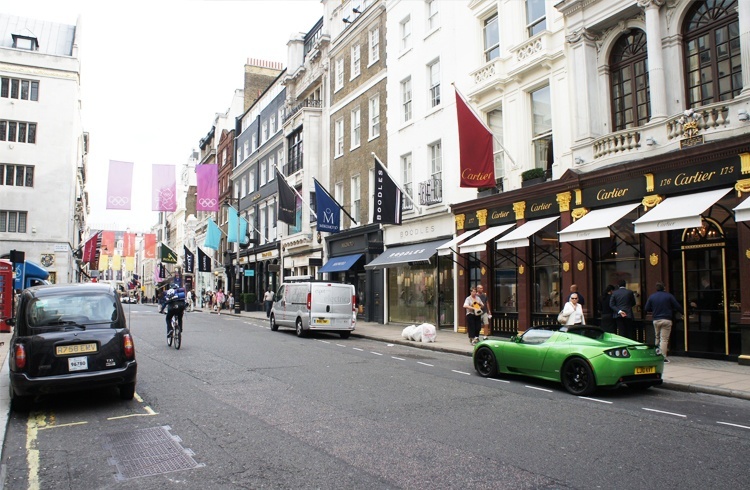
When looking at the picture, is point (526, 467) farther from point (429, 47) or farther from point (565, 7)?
point (429, 47)

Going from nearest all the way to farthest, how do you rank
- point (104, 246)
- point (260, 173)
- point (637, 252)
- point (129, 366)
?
point (129, 366) < point (637, 252) < point (260, 173) < point (104, 246)

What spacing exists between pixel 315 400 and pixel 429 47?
18966 mm

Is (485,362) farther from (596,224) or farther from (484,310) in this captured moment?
(484,310)

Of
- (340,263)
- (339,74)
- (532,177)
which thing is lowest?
(340,263)

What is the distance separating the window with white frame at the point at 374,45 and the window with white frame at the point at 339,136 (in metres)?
4.13

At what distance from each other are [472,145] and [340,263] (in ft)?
42.5

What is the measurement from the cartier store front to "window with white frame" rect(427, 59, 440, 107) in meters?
6.79

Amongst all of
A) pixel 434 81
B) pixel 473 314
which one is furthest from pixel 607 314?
pixel 434 81

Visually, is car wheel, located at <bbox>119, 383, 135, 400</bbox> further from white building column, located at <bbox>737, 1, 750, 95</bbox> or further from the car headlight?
white building column, located at <bbox>737, 1, 750, 95</bbox>

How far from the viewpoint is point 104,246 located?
189 ft

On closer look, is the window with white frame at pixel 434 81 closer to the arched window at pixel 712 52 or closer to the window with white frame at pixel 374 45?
the window with white frame at pixel 374 45

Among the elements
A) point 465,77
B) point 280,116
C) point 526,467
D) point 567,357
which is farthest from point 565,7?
point 280,116

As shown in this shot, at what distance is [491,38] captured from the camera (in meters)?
20.5

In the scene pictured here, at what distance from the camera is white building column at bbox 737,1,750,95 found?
12.2 m
